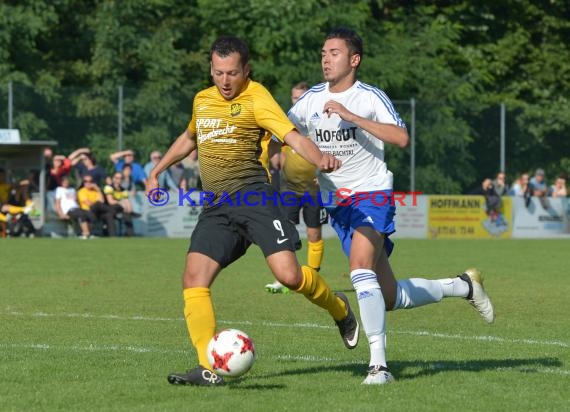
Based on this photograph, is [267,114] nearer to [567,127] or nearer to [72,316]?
[72,316]

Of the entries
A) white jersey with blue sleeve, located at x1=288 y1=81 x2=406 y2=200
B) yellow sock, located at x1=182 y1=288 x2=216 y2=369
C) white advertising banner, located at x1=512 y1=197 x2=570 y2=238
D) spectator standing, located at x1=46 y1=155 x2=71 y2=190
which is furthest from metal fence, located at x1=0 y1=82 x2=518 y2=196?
yellow sock, located at x1=182 y1=288 x2=216 y2=369

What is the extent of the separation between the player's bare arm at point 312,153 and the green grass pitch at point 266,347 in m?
1.21

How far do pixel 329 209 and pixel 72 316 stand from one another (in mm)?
3951

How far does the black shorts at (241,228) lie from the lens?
7289 mm

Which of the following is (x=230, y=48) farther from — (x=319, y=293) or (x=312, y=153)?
(x=319, y=293)

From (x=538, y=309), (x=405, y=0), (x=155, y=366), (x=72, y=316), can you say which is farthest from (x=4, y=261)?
(x=405, y=0)

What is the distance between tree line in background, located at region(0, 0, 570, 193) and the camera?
26906 mm

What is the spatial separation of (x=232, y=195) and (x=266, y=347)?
1901 mm

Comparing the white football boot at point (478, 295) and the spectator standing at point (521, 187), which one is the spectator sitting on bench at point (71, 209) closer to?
the spectator standing at point (521, 187)

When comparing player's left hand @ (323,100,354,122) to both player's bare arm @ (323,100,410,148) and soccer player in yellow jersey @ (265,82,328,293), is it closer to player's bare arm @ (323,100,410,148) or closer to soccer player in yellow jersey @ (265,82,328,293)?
player's bare arm @ (323,100,410,148)

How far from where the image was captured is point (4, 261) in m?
18.2

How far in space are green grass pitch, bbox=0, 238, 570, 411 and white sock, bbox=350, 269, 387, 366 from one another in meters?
0.22

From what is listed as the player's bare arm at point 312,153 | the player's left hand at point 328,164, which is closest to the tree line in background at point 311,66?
the player's bare arm at point 312,153

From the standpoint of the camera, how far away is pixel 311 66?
3234 centimetres
